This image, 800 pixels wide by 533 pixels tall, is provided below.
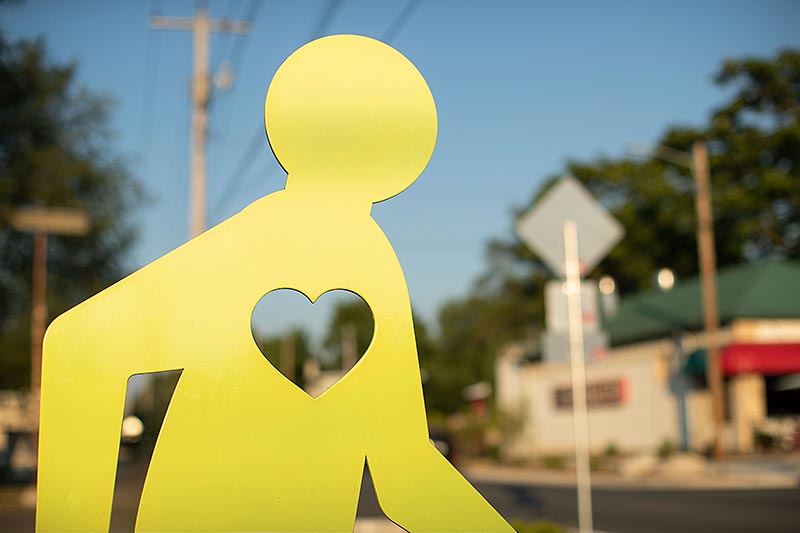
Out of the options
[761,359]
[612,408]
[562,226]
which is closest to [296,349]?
[612,408]

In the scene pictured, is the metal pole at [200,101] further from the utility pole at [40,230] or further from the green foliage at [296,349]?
the green foliage at [296,349]

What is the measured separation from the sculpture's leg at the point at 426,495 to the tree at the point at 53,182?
19.9 meters

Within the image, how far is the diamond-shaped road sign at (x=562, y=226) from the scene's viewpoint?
10.5m

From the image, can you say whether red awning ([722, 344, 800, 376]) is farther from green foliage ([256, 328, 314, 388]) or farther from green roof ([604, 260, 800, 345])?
green foliage ([256, 328, 314, 388])

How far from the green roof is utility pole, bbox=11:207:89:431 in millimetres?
19695

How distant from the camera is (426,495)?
17.9 feet

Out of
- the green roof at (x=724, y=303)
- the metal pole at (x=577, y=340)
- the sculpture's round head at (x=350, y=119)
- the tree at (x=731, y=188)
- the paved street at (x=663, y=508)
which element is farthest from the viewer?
the tree at (x=731, y=188)

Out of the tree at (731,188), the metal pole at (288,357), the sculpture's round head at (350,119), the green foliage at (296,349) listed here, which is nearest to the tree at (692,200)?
the tree at (731,188)

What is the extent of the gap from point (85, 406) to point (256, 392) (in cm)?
89

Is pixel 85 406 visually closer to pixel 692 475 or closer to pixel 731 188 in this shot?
pixel 692 475

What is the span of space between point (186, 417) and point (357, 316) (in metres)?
79.5

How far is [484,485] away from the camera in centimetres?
2353

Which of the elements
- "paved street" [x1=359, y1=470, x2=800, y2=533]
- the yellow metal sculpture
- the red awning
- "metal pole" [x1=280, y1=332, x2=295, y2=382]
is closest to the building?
the red awning

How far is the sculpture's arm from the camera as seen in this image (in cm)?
505
